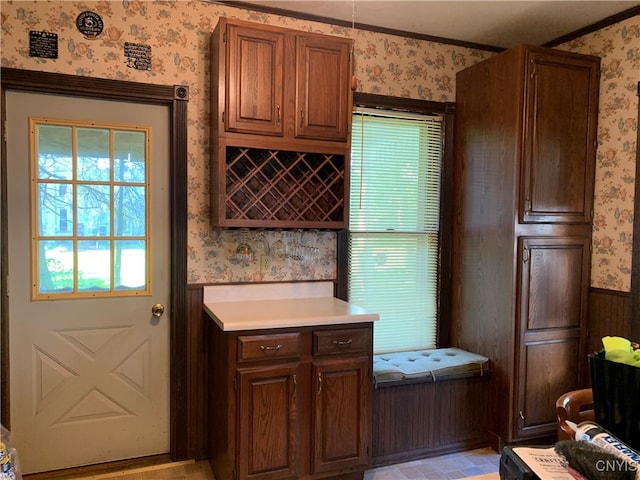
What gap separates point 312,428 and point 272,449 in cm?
22

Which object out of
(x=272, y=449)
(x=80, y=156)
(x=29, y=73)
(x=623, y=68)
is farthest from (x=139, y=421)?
(x=623, y=68)

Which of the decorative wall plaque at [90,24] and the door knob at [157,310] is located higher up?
the decorative wall plaque at [90,24]

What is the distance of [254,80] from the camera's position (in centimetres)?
244

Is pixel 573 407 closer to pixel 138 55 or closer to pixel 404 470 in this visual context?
pixel 404 470

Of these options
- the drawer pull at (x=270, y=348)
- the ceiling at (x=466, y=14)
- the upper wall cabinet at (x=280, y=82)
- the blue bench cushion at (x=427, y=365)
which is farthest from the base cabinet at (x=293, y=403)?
the ceiling at (x=466, y=14)

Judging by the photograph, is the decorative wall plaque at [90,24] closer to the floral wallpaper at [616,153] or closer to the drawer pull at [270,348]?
the drawer pull at [270,348]

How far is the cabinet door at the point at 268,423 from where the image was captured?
219 cm

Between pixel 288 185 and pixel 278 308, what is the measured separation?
72 centimetres

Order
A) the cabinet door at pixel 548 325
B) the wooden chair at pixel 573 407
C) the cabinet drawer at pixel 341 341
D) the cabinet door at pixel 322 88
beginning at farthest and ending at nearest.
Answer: the cabinet door at pixel 548 325 < the cabinet door at pixel 322 88 < the cabinet drawer at pixel 341 341 < the wooden chair at pixel 573 407

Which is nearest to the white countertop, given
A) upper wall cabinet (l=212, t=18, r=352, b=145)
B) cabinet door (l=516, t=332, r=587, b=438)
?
upper wall cabinet (l=212, t=18, r=352, b=145)

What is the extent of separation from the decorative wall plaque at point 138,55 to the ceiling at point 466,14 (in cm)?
60

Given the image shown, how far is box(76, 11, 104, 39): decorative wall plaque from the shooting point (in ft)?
7.99

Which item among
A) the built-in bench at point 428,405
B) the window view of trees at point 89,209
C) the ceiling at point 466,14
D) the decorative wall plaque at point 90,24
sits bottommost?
the built-in bench at point 428,405

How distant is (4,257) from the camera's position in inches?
93.7
